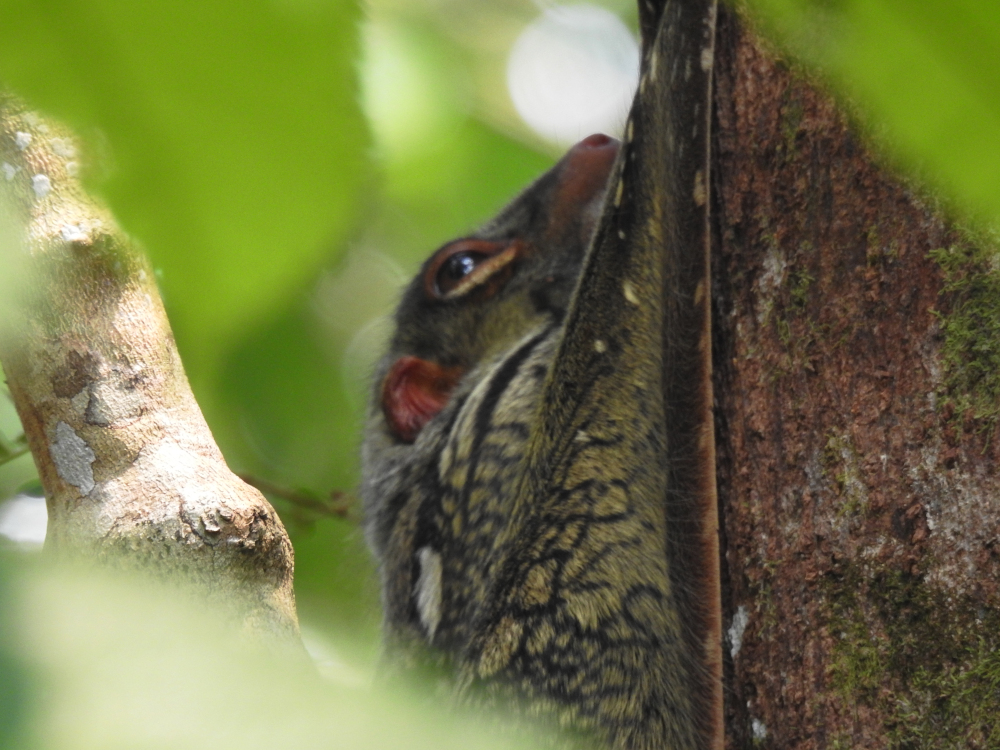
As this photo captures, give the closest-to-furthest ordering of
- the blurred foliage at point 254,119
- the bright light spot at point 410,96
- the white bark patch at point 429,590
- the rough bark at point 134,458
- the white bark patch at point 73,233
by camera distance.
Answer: the blurred foliage at point 254,119 → the white bark patch at point 73,233 → the rough bark at point 134,458 → the bright light spot at point 410,96 → the white bark patch at point 429,590

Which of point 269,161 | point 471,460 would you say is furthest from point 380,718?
point 471,460

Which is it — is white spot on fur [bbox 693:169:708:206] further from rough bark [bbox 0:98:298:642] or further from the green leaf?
the green leaf

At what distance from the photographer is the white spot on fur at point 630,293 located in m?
2.10

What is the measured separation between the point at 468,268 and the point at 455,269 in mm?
58

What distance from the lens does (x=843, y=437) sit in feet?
5.41

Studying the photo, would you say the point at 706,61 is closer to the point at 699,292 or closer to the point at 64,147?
the point at 699,292

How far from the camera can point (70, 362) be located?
1485mm

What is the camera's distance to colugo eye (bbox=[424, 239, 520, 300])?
3129mm

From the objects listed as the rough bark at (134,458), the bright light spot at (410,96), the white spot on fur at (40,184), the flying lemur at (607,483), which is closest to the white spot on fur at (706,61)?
the flying lemur at (607,483)

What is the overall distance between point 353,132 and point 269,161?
1.8 inches

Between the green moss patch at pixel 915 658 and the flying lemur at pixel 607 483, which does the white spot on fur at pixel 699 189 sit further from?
the green moss patch at pixel 915 658

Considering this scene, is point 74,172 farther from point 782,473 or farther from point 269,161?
point 782,473

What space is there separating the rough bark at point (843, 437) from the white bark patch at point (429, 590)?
929 millimetres

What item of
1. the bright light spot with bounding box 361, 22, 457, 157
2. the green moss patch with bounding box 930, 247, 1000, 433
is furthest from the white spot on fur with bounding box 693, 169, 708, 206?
the bright light spot with bounding box 361, 22, 457, 157
